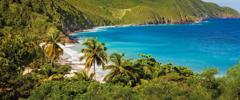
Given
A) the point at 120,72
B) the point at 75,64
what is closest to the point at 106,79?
the point at 120,72

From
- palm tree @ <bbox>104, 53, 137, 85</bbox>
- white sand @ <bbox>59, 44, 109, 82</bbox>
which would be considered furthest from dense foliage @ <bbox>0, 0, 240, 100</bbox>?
white sand @ <bbox>59, 44, 109, 82</bbox>

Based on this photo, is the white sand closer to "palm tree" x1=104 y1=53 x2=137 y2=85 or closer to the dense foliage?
the dense foliage

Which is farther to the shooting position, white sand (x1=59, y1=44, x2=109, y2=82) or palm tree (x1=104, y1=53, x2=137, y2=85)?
white sand (x1=59, y1=44, x2=109, y2=82)

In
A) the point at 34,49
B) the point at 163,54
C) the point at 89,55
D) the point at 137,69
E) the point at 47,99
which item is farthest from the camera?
the point at 163,54

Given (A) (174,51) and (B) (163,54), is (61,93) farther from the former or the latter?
(A) (174,51)

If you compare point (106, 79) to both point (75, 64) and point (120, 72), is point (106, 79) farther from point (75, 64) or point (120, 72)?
point (75, 64)

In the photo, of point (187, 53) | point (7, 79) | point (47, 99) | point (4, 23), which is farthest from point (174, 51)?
point (47, 99)

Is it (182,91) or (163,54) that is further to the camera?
(163,54)

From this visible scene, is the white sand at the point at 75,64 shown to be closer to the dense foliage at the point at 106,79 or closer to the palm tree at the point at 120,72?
the dense foliage at the point at 106,79

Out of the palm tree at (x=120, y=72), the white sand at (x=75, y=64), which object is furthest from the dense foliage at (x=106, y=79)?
the white sand at (x=75, y=64)
